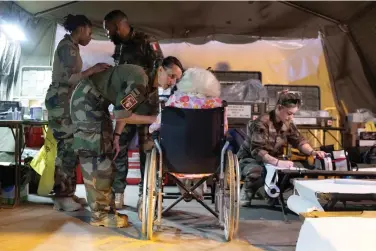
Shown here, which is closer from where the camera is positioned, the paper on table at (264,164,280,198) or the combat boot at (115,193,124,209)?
the paper on table at (264,164,280,198)

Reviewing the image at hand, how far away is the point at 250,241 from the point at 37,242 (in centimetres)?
113

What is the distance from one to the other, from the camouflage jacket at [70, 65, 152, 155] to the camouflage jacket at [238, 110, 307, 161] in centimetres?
106

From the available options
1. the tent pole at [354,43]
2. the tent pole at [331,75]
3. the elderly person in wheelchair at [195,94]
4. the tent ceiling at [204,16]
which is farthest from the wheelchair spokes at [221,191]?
the tent pole at [354,43]

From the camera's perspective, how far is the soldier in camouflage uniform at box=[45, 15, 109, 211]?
116 inches

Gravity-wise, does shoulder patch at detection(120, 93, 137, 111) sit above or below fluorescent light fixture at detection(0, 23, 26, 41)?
below

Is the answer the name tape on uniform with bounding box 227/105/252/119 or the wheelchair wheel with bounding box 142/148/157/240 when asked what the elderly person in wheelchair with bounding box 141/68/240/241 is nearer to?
the wheelchair wheel with bounding box 142/148/157/240

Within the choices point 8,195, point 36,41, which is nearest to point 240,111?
point 8,195

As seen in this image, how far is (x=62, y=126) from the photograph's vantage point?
301 centimetres

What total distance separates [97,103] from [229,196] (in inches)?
36.5

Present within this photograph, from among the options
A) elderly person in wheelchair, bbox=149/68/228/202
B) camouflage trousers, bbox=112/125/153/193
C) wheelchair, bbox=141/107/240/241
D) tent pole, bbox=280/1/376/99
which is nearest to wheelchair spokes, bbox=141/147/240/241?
wheelchair, bbox=141/107/240/241

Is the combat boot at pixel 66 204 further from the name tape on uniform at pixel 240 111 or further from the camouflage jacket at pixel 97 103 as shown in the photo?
the name tape on uniform at pixel 240 111

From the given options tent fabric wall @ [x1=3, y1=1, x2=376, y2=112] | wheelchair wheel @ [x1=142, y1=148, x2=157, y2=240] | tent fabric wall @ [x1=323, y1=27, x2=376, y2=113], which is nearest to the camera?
wheelchair wheel @ [x1=142, y1=148, x2=157, y2=240]

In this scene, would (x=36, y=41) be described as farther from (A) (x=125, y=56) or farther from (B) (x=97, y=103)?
(B) (x=97, y=103)

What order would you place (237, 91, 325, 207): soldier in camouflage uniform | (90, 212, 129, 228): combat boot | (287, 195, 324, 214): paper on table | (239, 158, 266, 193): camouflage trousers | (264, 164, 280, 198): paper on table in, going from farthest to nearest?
(239, 158, 266, 193): camouflage trousers, (237, 91, 325, 207): soldier in camouflage uniform, (264, 164, 280, 198): paper on table, (90, 212, 129, 228): combat boot, (287, 195, 324, 214): paper on table
